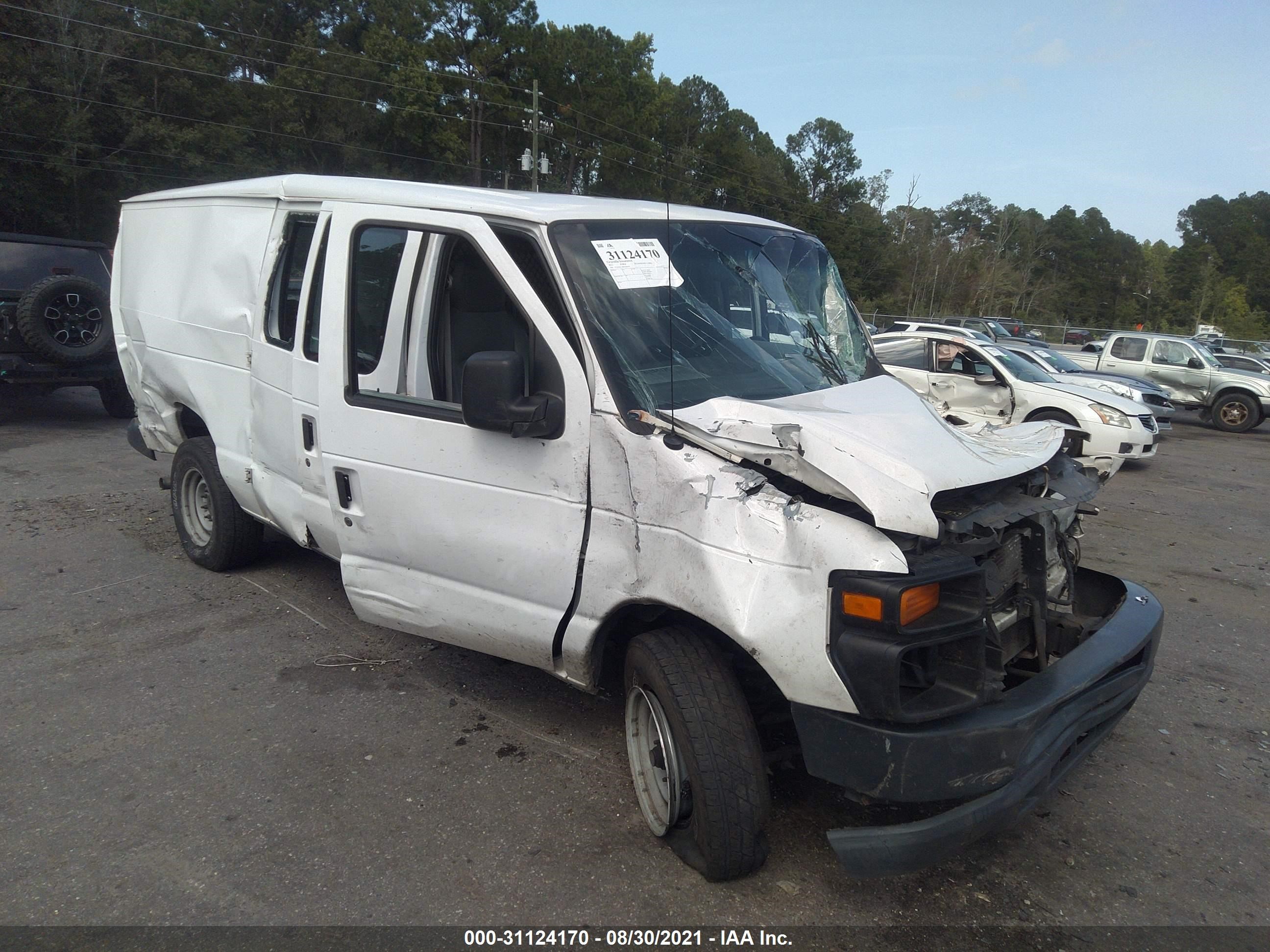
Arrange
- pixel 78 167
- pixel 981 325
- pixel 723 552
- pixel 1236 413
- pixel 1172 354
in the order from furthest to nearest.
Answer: pixel 981 325
pixel 78 167
pixel 1172 354
pixel 1236 413
pixel 723 552

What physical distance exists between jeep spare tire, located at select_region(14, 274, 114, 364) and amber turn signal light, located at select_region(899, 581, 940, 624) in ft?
30.4

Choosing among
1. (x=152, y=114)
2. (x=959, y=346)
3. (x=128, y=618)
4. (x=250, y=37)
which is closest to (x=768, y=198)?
(x=959, y=346)

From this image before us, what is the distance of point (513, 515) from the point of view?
3.36 meters

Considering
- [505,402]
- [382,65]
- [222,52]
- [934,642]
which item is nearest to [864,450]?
[934,642]

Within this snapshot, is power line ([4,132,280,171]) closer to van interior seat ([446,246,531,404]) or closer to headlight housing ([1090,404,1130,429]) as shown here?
headlight housing ([1090,404,1130,429])

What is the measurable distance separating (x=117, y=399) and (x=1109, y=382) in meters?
14.5

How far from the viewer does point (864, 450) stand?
2.74m

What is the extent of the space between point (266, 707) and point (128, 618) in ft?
5.07

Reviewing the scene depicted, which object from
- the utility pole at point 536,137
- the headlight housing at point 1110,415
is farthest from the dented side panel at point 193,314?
the utility pole at point 536,137

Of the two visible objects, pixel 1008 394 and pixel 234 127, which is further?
pixel 234 127

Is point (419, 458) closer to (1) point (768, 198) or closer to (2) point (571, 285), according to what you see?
(2) point (571, 285)

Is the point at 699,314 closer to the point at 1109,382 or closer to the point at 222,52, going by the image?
the point at 1109,382

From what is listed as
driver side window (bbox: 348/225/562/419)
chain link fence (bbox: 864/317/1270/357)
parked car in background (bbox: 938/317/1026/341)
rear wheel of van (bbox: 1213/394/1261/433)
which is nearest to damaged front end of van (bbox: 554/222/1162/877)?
driver side window (bbox: 348/225/562/419)

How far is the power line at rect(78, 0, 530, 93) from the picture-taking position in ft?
115
